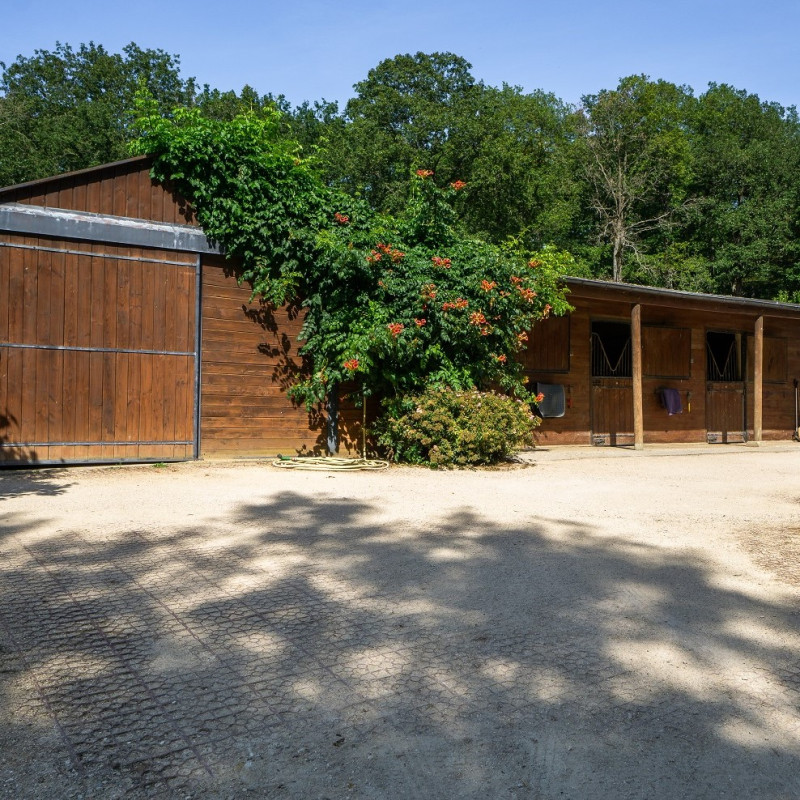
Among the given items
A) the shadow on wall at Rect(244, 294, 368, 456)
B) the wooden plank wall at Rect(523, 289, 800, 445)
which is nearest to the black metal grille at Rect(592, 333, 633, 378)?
the wooden plank wall at Rect(523, 289, 800, 445)

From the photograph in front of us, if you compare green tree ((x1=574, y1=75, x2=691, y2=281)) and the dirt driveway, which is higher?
green tree ((x1=574, y1=75, x2=691, y2=281))

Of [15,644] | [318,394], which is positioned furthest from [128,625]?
[318,394]

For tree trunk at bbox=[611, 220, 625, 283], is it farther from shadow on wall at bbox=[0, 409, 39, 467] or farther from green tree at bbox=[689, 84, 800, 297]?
shadow on wall at bbox=[0, 409, 39, 467]

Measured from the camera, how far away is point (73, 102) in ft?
103

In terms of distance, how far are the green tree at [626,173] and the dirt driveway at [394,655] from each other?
26381 millimetres

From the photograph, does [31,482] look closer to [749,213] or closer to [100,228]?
[100,228]

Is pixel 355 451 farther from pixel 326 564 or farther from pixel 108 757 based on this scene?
pixel 108 757

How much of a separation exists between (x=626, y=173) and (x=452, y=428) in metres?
24.8

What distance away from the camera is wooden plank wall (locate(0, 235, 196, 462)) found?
857 cm

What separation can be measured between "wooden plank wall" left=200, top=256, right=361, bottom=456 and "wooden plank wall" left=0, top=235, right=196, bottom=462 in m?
0.27

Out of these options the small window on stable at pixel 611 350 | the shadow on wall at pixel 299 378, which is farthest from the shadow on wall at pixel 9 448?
the small window on stable at pixel 611 350

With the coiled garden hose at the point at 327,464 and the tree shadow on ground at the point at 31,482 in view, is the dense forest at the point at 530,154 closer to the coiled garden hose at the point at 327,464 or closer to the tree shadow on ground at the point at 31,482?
the coiled garden hose at the point at 327,464

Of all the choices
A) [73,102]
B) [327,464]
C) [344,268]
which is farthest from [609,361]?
[73,102]

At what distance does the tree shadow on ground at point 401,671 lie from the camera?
202 cm
